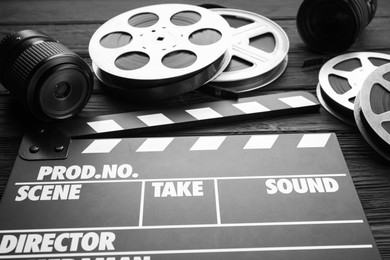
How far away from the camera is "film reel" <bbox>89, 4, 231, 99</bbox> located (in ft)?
4.51

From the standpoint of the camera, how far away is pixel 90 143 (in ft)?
4.23

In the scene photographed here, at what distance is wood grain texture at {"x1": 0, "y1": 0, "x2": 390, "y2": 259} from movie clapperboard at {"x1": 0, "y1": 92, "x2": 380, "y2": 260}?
33 millimetres

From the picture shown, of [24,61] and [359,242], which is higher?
[24,61]

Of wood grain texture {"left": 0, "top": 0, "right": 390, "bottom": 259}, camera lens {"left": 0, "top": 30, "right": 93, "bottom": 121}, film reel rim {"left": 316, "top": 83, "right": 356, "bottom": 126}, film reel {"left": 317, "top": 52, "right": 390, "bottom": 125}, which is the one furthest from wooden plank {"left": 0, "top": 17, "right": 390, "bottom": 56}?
camera lens {"left": 0, "top": 30, "right": 93, "bottom": 121}

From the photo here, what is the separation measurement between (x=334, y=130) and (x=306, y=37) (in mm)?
396

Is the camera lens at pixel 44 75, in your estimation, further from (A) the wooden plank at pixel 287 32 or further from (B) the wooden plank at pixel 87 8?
(B) the wooden plank at pixel 87 8

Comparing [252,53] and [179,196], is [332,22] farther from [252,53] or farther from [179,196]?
[179,196]

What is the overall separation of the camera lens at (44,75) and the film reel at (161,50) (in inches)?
4.4

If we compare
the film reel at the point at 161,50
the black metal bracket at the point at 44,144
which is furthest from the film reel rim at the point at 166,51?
the black metal bracket at the point at 44,144

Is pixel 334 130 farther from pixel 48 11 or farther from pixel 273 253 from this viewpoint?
pixel 48 11

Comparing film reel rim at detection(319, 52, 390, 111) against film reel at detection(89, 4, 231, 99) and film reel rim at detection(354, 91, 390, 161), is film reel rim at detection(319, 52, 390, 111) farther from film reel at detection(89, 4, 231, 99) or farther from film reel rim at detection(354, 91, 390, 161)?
film reel at detection(89, 4, 231, 99)

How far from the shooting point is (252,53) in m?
1.52

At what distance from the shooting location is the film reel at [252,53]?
145 cm

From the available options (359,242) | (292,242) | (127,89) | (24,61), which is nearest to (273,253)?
(292,242)
